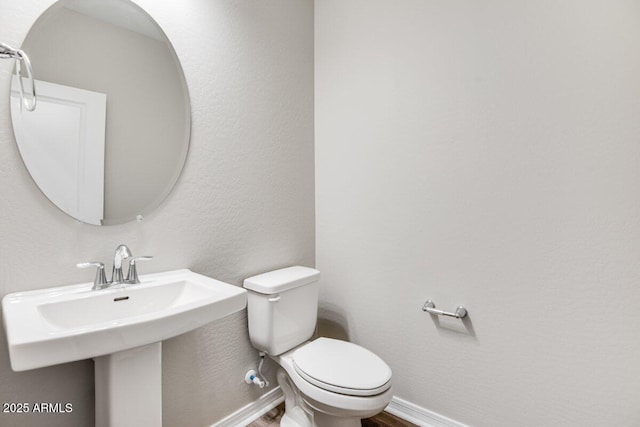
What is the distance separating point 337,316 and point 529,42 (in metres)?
1.69

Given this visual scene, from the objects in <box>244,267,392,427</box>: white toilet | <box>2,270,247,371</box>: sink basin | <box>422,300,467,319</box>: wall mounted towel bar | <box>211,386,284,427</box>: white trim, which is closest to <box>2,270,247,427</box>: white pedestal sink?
<box>2,270,247,371</box>: sink basin

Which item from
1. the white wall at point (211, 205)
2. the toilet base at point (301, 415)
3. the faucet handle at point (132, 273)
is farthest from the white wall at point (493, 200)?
the faucet handle at point (132, 273)

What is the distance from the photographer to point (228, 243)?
5.12 feet

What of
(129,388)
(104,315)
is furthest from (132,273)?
(129,388)

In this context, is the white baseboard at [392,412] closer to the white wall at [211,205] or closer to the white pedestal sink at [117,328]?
the white wall at [211,205]

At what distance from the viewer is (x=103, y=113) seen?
1.20 m

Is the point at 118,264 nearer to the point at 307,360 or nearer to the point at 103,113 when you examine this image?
the point at 103,113

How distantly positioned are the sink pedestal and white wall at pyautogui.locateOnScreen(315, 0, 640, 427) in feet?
3.75

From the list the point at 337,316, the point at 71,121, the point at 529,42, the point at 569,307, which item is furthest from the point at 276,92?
the point at 569,307

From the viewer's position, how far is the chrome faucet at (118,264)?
116cm

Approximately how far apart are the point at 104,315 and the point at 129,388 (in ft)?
0.85

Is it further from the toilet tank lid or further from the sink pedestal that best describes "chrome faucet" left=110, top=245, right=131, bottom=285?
the toilet tank lid

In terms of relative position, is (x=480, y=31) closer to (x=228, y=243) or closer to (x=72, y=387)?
(x=228, y=243)

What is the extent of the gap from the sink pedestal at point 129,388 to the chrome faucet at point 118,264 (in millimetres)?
269
